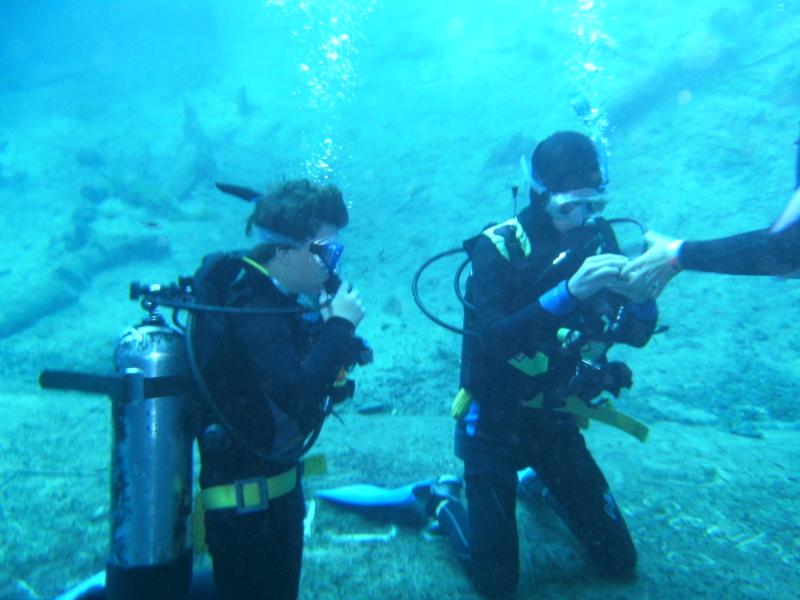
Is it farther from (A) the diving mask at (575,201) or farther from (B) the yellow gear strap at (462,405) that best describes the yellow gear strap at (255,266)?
(A) the diving mask at (575,201)

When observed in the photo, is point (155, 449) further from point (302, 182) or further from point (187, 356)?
point (302, 182)

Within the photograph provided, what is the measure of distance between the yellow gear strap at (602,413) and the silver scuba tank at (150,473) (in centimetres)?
210

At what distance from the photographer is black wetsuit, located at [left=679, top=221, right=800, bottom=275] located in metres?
2.09

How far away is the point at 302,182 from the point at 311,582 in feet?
7.89

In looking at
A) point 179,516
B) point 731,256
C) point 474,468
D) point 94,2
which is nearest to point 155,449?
point 179,516

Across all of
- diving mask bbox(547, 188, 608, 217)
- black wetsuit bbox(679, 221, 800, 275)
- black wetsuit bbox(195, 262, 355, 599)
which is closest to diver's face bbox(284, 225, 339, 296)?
black wetsuit bbox(195, 262, 355, 599)

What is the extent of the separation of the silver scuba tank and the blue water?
1177 millimetres

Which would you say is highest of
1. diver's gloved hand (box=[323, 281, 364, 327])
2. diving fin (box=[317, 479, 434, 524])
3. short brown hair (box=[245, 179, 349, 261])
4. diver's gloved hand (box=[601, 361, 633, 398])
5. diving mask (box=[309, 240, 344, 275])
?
short brown hair (box=[245, 179, 349, 261])

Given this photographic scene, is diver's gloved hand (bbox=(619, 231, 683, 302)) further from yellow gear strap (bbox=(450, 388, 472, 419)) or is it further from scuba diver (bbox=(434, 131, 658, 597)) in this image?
yellow gear strap (bbox=(450, 388, 472, 419))

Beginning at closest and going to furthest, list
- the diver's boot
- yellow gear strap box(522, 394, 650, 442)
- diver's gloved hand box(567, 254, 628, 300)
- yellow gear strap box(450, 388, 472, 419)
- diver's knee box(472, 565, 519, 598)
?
1. diver's gloved hand box(567, 254, 628, 300)
2. diver's knee box(472, 565, 519, 598)
3. yellow gear strap box(522, 394, 650, 442)
4. yellow gear strap box(450, 388, 472, 419)
5. the diver's boot

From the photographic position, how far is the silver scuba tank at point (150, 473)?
197cm

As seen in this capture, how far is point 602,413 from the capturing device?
10.6ft

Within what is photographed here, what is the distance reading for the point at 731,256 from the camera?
2.23 metres

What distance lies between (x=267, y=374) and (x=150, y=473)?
2.16ft
